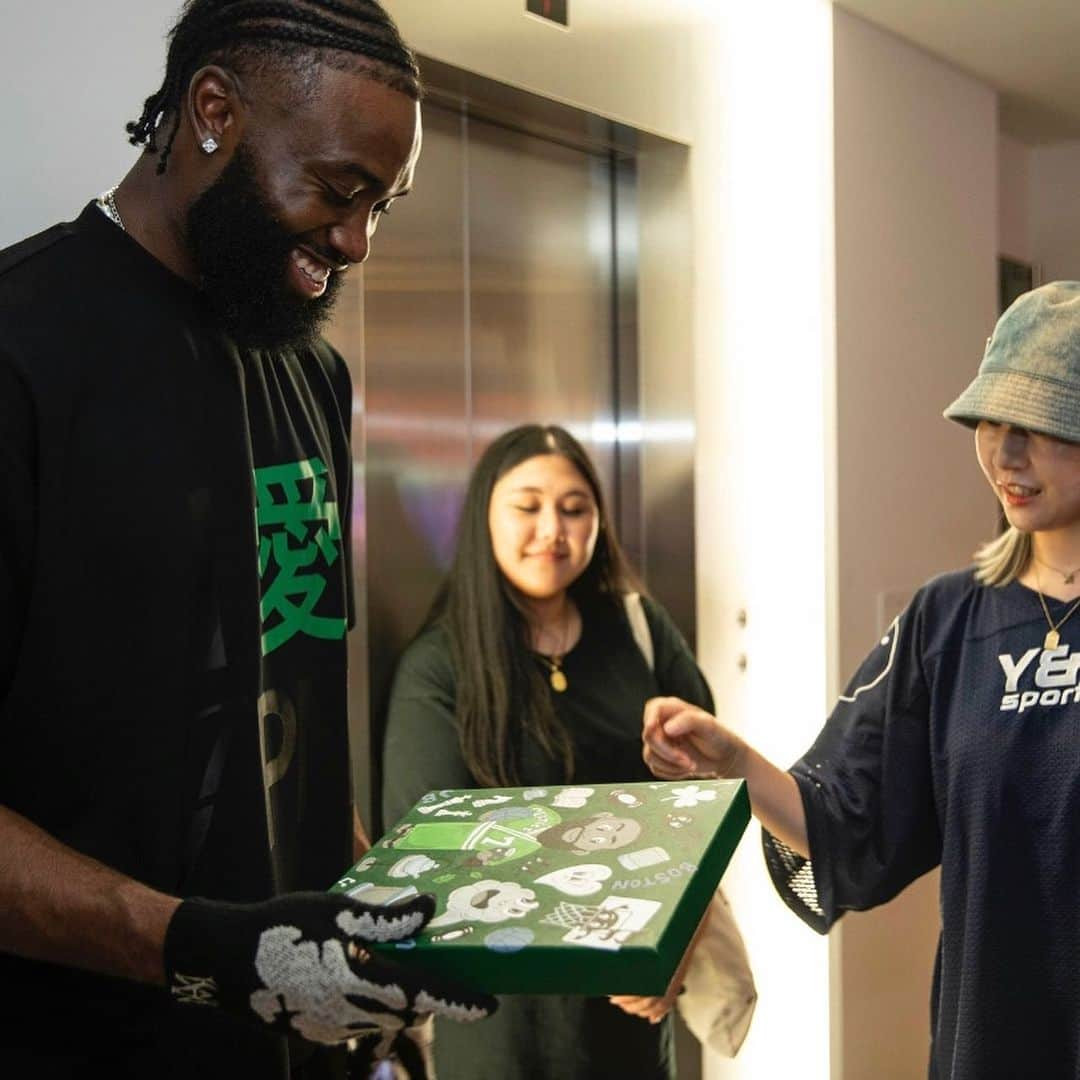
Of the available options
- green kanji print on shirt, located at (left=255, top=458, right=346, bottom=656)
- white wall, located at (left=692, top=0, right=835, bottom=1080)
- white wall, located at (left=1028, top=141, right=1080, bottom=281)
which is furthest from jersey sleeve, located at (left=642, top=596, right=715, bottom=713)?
white wall, located at (left=1028, top=141, right=1080, bottom=281)

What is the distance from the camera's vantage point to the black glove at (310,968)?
1.10m

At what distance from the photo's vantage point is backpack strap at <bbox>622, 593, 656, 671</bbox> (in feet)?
9.53

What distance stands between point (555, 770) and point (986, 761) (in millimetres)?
871

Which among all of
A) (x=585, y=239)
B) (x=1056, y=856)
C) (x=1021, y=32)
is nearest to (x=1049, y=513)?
(x=1056, y=856)

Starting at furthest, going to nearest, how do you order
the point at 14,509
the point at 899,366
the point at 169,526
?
the point at 899,366
the point at 169,526
the point at 14,509

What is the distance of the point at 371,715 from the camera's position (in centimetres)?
286

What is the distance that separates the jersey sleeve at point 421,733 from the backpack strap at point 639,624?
0.40m

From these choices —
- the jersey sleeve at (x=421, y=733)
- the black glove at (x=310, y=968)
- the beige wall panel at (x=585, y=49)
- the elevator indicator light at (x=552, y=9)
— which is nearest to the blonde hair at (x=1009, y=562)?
the jersey sleeve at (x=421, y=733)

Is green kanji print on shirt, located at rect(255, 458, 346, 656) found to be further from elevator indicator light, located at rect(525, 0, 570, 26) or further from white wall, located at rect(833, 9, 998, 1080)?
white wall, located at rect(833, 9, 998, 1080)

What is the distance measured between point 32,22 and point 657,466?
2053 millimetres

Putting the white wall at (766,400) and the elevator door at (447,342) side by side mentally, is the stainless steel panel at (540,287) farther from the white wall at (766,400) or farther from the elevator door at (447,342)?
the white wall at (766,400)

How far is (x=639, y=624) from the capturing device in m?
2.93

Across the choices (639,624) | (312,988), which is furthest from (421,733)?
(312,988)

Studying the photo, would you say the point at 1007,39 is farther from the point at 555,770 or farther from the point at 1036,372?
the point at 555,770
